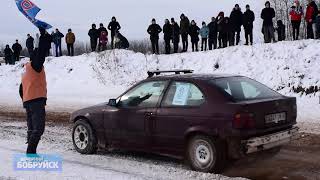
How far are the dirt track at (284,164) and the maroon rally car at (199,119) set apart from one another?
0.40 metres

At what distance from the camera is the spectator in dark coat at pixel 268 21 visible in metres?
19.5

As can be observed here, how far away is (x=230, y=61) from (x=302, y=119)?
8316mm

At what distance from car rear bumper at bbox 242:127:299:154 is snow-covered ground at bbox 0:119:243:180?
56 centimetres

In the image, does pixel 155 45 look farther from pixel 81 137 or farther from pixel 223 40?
pixel 81 137

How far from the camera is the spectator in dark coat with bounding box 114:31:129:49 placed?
25333mm

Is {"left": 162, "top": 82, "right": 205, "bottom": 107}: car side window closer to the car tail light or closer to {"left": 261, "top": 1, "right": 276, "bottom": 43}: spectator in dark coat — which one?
the car tail light

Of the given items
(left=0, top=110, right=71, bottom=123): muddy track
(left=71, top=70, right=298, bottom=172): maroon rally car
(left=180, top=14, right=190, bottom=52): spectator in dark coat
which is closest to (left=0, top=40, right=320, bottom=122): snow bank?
(left=180, top=14, right=190, bottom=52): spectator in dark coat

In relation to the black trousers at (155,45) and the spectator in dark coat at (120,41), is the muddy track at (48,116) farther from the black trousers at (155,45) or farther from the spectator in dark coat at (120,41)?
the spectator in dark coat at (120,41)

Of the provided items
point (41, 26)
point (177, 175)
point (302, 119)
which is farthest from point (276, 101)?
point (302, 119)

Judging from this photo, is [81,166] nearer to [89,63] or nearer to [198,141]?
[198,141]

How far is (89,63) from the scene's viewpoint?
26.6m

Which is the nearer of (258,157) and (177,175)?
(177,175)

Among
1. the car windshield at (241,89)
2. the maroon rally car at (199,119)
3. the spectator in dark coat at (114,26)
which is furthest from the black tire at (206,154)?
the spectator in dark coat at (114,26)

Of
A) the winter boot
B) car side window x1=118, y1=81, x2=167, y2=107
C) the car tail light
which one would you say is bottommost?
the winter boot
